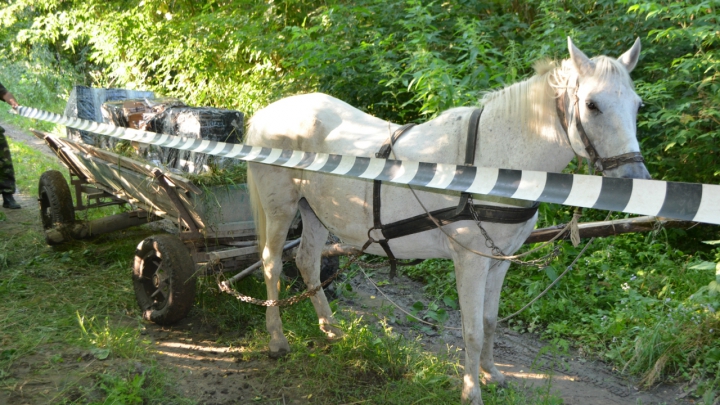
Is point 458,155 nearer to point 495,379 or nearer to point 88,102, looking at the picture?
point 495,379

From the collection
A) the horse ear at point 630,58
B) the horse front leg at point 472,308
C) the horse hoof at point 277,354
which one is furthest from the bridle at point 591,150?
the horse hoof at point 277,354

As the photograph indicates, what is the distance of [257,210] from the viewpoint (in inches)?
167

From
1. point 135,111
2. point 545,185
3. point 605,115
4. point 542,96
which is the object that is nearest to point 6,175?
point 135,111

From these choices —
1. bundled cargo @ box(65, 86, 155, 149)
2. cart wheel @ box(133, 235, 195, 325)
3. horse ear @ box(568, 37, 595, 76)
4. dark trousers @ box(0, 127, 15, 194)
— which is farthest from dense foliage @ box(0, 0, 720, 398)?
dark trousers @ box(0, 127, 15, 194)

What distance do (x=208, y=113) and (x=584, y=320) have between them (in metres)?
3.65

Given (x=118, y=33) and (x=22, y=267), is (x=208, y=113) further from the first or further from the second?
(x=118, y=33)

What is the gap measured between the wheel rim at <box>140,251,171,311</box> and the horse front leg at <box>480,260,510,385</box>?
235cm

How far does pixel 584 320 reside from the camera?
4.53 metres

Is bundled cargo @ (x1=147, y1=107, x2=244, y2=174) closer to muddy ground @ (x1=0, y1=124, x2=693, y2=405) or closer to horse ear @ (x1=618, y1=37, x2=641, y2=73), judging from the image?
muddy ground @ (x1=0, y1=124, x2=693, y2=405)

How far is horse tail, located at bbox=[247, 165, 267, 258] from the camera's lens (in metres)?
4.18

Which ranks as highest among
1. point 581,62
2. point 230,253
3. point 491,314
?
point 581,62

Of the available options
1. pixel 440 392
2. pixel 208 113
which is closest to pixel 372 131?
pixel 440 392

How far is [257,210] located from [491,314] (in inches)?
73.7

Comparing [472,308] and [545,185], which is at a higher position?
[545,185]
